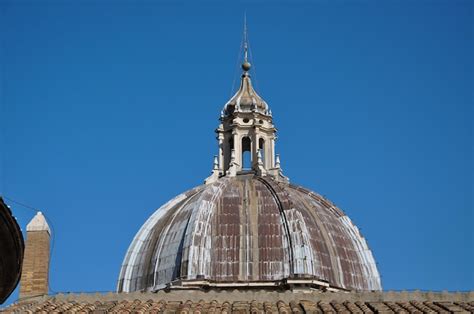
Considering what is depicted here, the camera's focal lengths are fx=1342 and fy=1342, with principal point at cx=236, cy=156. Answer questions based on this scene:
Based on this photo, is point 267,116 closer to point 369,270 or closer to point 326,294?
point 369,270

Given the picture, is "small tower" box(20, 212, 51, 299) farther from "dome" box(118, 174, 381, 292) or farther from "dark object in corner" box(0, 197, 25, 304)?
"dome" box(118, 174, 381, 292)

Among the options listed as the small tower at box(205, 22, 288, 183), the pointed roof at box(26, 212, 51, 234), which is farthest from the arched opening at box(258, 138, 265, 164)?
the pointed roof at box(26, 212, 51, 234)

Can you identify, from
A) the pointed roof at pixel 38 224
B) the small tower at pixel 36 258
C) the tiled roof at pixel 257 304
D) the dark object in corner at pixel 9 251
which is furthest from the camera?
the pointed roof at pixel 38 224

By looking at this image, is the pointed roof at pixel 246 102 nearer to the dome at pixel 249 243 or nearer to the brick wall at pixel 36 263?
the dome at pixel 249 243

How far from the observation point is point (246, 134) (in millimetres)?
53156

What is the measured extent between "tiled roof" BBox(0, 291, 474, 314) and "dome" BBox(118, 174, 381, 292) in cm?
1351

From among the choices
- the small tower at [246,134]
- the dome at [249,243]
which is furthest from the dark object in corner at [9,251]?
the small tower at [246,134]

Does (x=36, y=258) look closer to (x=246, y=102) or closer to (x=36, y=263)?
(x=36, y=263)

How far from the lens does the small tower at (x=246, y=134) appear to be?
172 feet

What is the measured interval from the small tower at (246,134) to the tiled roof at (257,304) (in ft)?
71.6

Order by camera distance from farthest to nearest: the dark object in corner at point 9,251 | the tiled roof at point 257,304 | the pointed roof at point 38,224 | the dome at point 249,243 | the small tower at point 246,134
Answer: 1. the small tower at point 246,134
2. the dome at point 249,243
3. the pointed roof at point 38,224
4. the tiled roof at point 257,304
5. the dark object in corner at point 9,251

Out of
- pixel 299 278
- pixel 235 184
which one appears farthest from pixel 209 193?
pixel 299 278

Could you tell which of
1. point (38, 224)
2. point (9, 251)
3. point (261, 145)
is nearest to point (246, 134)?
point (261, 145)

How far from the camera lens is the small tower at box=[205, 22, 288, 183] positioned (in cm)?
5231
